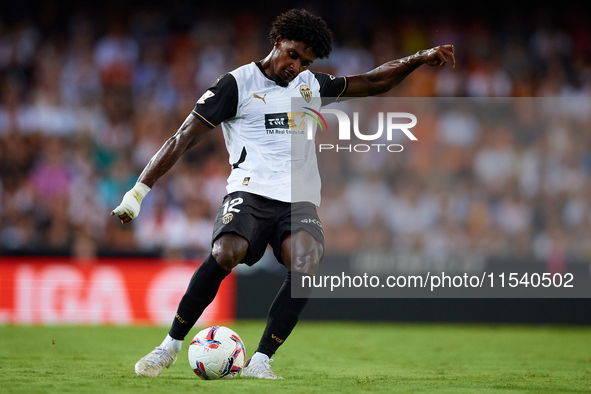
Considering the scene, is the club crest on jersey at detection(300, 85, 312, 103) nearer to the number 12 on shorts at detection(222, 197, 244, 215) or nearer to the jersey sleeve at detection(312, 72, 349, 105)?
the jersey sleeve at detection(312, 72, 349, 105)

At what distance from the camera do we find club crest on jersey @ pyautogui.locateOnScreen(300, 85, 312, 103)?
4.96 m

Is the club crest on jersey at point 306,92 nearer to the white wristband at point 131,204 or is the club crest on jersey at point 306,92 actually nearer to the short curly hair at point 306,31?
the short curly hair at point 306,31

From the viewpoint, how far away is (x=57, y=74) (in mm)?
12984

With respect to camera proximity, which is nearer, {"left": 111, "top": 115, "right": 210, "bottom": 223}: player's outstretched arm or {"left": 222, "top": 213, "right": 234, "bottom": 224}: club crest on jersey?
{"left": 111, "top": 115, "right": 210, "bottom": 223}: player's outstretched arm

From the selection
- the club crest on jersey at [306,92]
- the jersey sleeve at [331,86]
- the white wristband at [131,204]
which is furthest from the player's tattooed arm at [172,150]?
the jersey sleeve at [331,86]

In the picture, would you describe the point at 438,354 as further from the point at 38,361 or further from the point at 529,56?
the point at 529,56

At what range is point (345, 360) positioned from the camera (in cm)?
606

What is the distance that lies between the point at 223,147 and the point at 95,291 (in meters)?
3.49

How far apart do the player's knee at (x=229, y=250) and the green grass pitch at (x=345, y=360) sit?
2.48 ft

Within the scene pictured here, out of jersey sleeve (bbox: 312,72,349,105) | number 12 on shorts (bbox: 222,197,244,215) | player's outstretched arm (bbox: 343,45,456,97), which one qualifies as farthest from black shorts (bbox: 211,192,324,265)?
player's outstretched arm (bbox: 343,45,456,97)

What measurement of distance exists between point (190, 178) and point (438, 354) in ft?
19.9

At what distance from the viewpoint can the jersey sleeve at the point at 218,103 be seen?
4.58 meters

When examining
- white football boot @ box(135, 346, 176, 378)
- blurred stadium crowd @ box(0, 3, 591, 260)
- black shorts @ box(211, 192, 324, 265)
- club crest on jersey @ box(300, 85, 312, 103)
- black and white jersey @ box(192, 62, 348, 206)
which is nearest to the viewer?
white football boot @ box(135, 346, 176, 378)

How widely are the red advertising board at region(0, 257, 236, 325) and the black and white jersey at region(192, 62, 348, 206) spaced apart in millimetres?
5198
